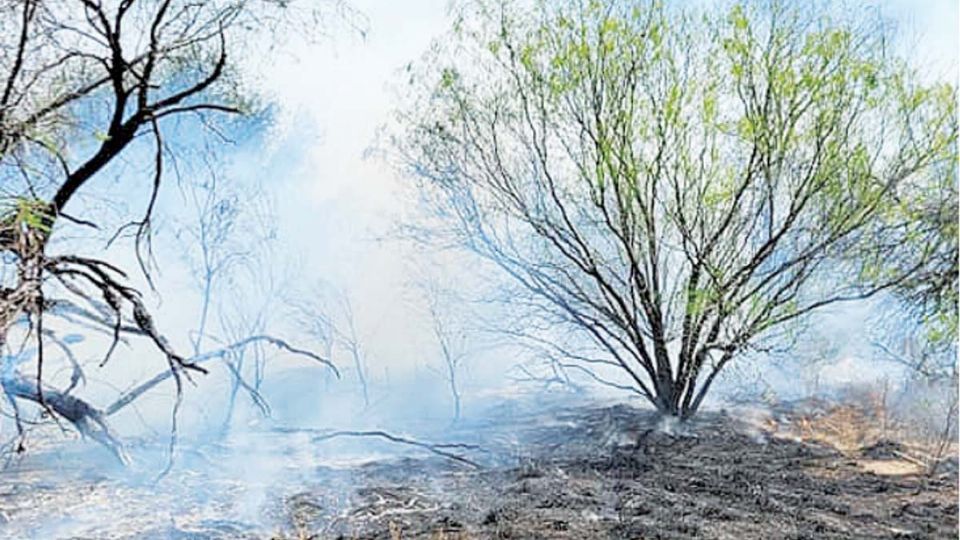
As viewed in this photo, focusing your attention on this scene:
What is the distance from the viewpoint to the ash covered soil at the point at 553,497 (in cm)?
384

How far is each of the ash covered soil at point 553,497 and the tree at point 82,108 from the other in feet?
4.48

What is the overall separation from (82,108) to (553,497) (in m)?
3.05

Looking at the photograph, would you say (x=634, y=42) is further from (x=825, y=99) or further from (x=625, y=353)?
(x=625, y=353)

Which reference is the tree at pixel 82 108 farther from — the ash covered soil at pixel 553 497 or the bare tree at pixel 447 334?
the bare tree at pixel 447 334

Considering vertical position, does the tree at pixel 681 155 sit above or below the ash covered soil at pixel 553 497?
above

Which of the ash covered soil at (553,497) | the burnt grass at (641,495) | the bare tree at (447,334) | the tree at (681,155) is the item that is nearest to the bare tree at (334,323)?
the bare tree at (447,334)

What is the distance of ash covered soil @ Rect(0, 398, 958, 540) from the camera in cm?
384

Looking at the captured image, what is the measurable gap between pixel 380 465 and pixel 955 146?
445cm

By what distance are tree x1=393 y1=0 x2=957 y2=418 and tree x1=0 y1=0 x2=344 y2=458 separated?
2.68 metres

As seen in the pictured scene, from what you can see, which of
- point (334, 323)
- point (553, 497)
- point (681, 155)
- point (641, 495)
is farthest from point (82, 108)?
point (334, 323)

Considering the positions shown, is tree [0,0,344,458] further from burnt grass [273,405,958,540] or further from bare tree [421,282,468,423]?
bare tree [421,282,468,423]

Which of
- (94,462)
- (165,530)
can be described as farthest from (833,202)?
(94,462)

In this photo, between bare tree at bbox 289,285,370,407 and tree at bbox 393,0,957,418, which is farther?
bare tree at bbox 289,285,370,407

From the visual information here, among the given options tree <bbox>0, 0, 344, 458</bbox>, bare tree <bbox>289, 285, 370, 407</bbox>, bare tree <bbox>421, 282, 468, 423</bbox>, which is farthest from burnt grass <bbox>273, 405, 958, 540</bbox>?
bare tree <bbox>289, 285, 370, 407</bbox>
